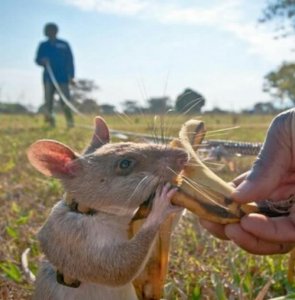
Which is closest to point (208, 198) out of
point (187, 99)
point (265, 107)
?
point (187, 99)

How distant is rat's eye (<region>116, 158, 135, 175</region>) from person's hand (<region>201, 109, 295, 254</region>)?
435 millimetres

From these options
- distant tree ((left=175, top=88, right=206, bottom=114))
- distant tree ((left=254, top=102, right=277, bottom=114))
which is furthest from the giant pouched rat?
distant tree ((left=254, top=102, right=277, bottom=114))

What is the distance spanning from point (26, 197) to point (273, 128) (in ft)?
9.64

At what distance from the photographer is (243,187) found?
2.51m

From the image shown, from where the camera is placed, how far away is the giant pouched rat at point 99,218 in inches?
109

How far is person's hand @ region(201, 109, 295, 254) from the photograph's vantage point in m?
2.49

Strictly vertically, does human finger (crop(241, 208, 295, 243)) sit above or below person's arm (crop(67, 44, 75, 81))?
below

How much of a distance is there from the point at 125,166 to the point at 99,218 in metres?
0.26

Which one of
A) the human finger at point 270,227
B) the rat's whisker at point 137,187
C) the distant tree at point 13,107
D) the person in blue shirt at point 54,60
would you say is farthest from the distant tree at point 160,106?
the distant tree at point 13,107

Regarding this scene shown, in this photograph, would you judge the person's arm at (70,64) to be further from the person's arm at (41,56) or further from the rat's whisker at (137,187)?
the rat's whisker at (137,187)

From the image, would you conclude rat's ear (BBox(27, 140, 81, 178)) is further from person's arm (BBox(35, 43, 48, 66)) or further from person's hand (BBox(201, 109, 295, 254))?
person's arm (BBox(35, 43, 48, 66))

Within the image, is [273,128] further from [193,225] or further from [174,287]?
[193,225]

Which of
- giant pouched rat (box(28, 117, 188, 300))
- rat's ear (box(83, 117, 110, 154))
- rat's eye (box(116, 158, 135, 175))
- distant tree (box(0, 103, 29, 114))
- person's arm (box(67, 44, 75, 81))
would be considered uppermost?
person's arm (box(67, 44, 75, 81))

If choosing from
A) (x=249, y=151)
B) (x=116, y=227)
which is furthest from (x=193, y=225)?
(x=116, y=227)
